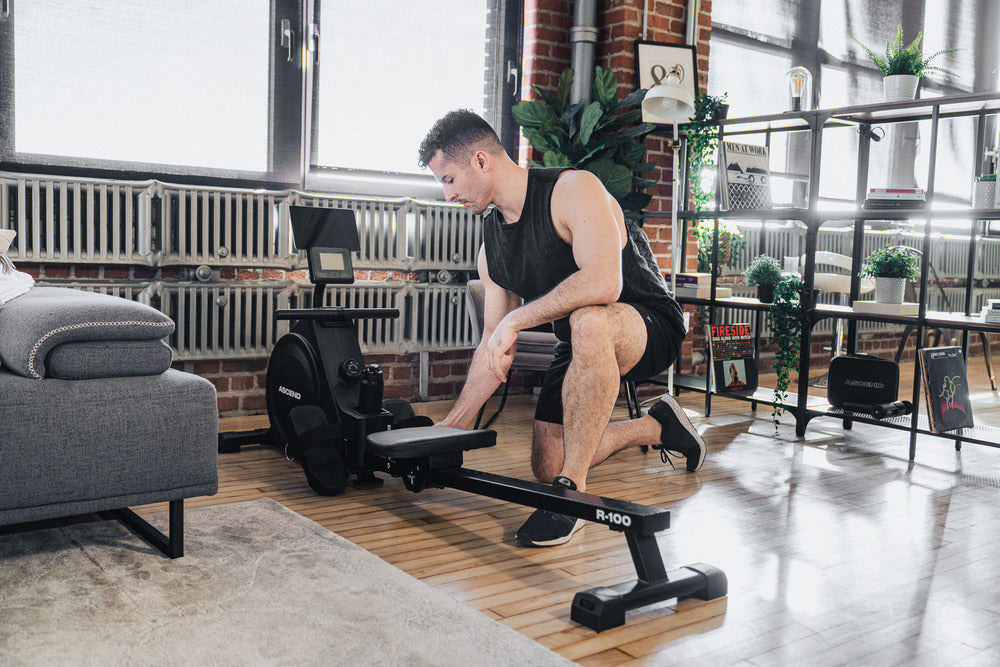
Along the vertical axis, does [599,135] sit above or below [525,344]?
above

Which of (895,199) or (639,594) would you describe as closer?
(639,594)

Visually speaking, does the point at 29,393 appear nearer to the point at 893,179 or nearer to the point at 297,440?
the point at 297,440

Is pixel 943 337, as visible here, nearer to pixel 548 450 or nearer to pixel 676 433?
pixel 676 433

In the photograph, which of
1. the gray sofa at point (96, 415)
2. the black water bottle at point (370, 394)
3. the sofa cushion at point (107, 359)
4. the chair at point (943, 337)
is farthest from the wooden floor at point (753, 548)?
the chair at point (943, 337)

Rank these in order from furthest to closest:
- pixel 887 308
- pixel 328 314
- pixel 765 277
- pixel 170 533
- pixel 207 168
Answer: pixel 765 277
pixel 207 168
pixel 887 308
pixel 328 314
pixel 170 533

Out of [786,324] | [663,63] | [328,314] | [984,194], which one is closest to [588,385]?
[328,314]

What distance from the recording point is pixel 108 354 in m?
1.84

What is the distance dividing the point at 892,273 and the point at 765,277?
0.56m

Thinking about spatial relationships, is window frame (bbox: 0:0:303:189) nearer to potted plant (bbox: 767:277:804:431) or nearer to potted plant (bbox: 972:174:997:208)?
potted plant (bbox: 767:277:804:431)

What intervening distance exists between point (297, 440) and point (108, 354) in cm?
84

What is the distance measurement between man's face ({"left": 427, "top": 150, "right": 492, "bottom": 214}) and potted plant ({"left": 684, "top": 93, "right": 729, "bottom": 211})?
177 cm

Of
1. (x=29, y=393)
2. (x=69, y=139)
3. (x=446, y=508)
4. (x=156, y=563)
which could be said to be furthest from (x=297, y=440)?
(x=69, y=139)

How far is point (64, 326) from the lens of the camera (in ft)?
5.88

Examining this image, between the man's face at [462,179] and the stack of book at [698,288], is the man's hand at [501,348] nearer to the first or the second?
the man's face at [462,179]
